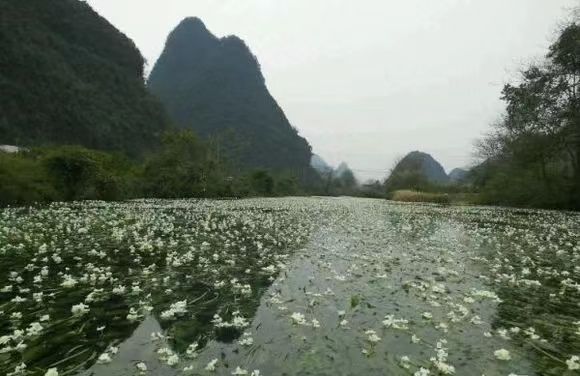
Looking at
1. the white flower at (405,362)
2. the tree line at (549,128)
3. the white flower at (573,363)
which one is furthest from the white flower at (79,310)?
the tree line at (549,128)

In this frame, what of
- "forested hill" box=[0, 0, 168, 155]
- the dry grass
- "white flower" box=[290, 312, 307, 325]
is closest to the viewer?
"white flower" box=[290, 312, 307, 325]

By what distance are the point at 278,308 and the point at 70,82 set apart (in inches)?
2720

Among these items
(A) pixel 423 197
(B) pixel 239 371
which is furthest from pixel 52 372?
(A) pixel 423 197

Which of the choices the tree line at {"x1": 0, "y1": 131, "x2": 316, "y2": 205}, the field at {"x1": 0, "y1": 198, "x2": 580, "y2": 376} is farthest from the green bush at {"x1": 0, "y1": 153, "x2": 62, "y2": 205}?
the field at {"x1": 0, "y1": 198, "x2": 580, "y2": 376}

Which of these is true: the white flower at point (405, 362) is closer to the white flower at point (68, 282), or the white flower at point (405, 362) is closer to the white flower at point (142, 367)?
the white flower at point (142, 367)

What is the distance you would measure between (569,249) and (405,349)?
Result: 12.1 m

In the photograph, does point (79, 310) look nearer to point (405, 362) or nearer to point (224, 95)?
point (405, 362)

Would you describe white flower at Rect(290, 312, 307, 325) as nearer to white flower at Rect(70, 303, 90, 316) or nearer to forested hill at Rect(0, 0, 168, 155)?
white flower at Rect(70, 303, 90, 316)

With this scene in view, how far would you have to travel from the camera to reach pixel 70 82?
219ft

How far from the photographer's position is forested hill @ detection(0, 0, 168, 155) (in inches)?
2313

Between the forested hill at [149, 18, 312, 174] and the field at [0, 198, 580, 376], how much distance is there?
4269 inches

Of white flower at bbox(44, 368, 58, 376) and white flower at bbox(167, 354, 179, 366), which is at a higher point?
white flower at bbox(44, 368, 58, 376)

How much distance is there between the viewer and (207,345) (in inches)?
233

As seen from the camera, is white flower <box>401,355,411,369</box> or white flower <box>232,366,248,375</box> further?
white flower <box>401,355,411,369</box>
